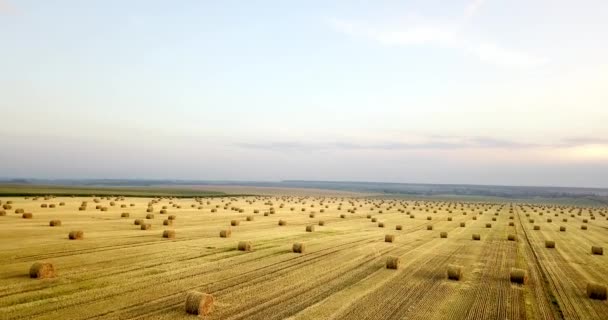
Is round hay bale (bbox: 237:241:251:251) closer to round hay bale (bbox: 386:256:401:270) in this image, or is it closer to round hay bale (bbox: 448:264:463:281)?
round hay bale (bbox: 386:256:401:270)

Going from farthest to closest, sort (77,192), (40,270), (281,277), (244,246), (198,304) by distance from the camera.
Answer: (77,192) < (244,246) < (281,277) < (40,270) < (198,304)

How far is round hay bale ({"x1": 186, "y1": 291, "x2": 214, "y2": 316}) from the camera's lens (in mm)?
10555

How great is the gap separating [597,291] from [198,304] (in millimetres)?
11380

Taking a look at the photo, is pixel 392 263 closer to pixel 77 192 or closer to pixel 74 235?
pixel 74 235

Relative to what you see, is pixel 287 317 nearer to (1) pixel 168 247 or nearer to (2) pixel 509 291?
(2) pixel 509 291

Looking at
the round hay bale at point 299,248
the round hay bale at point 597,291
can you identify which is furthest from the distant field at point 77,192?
the round hay bale at point 597,291

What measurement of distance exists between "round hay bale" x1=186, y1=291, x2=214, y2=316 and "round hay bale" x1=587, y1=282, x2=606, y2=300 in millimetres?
11024

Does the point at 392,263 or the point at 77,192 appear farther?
the point at 77,192

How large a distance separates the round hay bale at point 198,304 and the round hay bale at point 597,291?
1102cm

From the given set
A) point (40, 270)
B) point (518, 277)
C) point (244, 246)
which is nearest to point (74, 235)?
point (244, 246)

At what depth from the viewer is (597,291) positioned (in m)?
13.7

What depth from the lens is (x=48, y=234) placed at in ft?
72.4

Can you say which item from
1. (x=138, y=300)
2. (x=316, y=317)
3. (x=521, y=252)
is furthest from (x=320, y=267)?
(x=521, y=252)

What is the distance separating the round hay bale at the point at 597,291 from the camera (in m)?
13.7
